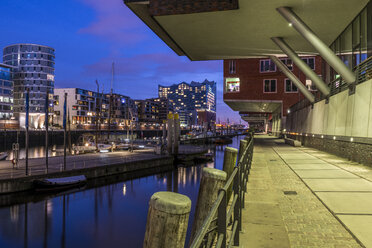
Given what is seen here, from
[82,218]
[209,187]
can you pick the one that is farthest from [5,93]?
[209,187]

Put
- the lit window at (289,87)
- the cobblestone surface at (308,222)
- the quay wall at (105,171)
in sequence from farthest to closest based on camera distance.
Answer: the lit window at (289,87), the quay wall at (105,171), the cobblestone surface at (308,222)

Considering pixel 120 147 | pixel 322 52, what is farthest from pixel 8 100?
pixel 322 52

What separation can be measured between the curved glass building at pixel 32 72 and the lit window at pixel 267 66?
11206 centimetres

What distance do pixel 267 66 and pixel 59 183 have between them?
35.2 m

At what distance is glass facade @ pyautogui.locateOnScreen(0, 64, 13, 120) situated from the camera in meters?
104

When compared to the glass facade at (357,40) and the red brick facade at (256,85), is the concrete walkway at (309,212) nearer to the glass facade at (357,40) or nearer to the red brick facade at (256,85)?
the glass facade at (357,40)

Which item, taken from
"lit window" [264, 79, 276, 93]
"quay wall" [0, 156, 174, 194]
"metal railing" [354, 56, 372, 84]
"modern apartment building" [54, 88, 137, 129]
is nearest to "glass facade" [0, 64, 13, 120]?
"modern apartment building" [54, 88, 137, 129]

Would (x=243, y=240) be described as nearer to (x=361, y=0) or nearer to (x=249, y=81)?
(x=361, y=0)

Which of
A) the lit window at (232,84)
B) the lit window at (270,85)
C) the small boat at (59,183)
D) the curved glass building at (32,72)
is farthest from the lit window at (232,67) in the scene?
the curved glass building at (32,72)

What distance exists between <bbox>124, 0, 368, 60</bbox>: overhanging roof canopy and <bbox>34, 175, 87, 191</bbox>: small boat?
15230 mm

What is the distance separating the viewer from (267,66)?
44.8 metres

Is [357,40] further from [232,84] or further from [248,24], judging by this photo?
[232,84]

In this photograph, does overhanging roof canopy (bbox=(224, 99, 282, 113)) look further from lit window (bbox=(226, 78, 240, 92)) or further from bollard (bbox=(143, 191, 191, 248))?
bollard (bbox=(143, 191, 191, 248))

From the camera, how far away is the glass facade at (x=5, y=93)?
341 ft
